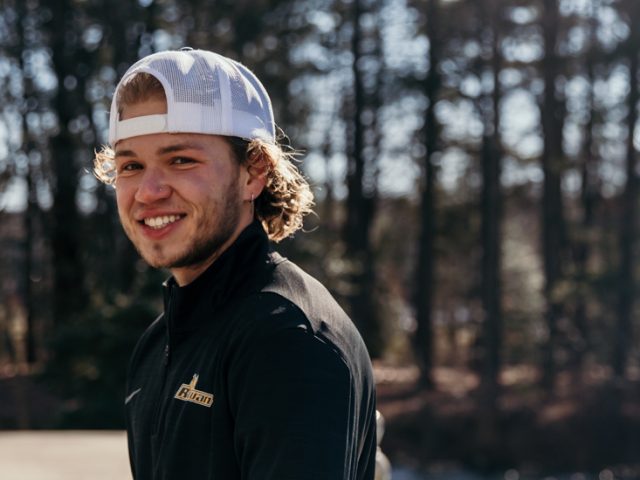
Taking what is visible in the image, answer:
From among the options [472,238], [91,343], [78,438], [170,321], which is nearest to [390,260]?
[472,238]

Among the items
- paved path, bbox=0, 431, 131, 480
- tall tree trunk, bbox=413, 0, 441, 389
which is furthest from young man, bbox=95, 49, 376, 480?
tall tree trunk, bbox=413, 0, 441, 389

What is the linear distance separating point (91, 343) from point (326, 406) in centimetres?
1310

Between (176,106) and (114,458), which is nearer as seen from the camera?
(176,106)

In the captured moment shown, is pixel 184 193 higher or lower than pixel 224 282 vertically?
higher

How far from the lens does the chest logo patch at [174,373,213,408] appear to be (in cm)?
172

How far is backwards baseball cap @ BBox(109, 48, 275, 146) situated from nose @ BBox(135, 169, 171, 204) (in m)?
Answer: 0.09

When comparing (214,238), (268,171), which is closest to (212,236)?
(214,238)

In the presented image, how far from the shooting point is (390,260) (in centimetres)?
2809

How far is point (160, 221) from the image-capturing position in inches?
78.8

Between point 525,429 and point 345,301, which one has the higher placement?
point 345,301

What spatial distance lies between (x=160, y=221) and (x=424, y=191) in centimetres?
2259

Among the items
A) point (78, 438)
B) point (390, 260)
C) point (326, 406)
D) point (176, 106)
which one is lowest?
point (390, 260)

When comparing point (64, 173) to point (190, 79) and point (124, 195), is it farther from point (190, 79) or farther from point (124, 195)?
point (190, 79)

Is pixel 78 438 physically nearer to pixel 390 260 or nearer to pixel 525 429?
pixel 525 429
